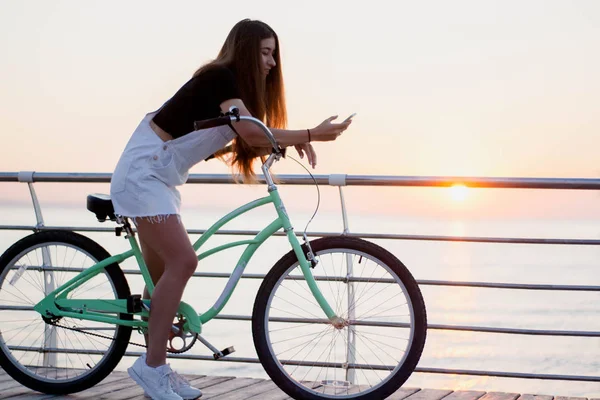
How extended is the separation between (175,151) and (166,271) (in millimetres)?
402

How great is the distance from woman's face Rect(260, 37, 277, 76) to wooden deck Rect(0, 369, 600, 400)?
3.95ft

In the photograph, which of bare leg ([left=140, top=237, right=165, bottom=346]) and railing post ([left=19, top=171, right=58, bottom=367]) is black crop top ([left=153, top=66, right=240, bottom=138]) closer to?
bare leg ([left=140, top=237, right=165, bottom=346])

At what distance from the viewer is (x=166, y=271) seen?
3010 mm

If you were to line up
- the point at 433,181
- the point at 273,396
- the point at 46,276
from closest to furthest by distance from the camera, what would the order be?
1. the point at 273,396
2. the point at 433,181
3. the point at 46,276

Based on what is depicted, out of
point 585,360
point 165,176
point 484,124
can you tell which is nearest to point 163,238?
point 165,176

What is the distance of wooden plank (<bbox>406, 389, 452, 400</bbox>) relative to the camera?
3.37 m

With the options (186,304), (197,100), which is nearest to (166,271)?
(186,304)

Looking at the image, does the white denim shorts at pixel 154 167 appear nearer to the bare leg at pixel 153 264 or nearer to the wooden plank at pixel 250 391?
the bare leg at pixel 153 264

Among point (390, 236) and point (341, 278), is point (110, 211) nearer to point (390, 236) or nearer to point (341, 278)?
point (341, 278)

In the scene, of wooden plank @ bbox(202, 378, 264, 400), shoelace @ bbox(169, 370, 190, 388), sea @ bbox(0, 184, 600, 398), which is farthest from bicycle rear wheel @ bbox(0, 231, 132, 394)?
sea @ bbox(0, 184, 600, 398)

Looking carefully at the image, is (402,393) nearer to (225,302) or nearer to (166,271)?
(225,302)

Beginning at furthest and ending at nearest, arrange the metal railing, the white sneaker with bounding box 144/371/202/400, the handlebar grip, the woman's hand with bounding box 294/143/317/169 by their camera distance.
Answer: the metal railing, the white sneaker with bounding box 144/371/202/400, the woman's hand with bounding box 294/143/317/169, the handlebar grip

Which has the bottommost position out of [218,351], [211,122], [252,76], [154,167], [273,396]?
[273,396]

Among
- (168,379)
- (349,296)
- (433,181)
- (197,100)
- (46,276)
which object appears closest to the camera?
(197,100)
